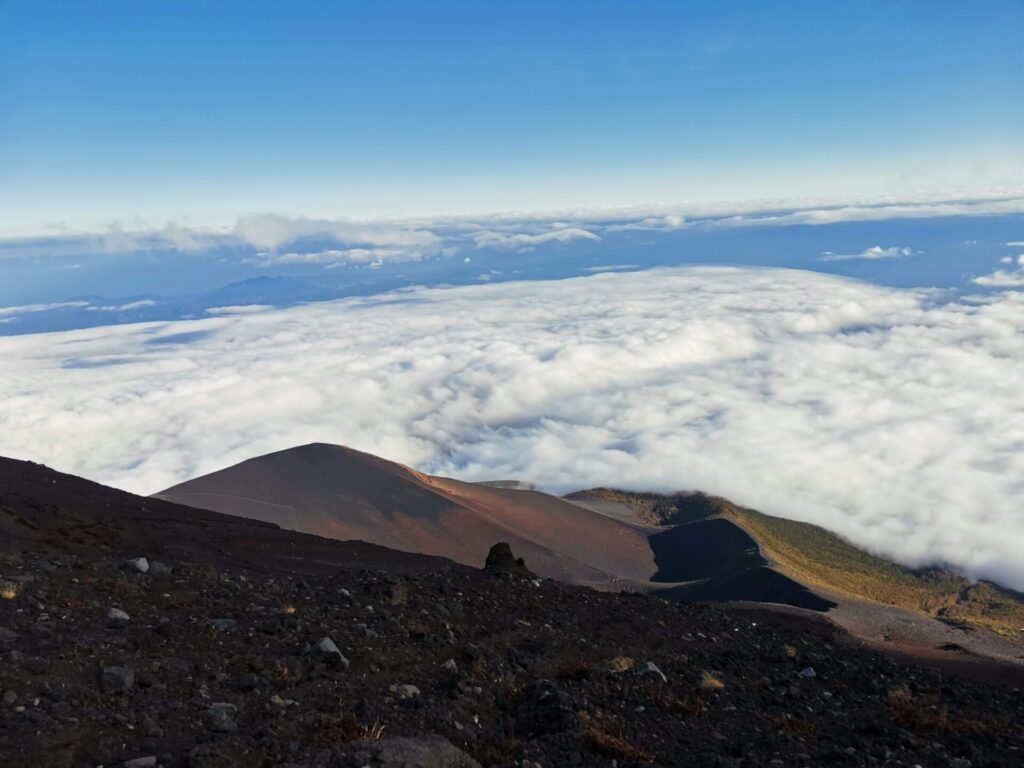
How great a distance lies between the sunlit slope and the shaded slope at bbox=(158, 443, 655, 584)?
12.8 metres

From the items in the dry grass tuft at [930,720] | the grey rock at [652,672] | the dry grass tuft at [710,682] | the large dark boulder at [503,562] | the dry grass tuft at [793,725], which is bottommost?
the large dark boulder at [503,562]

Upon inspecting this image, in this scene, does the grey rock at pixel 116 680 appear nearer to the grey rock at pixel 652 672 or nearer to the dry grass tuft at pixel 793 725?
the grey rock at pixel 652 672

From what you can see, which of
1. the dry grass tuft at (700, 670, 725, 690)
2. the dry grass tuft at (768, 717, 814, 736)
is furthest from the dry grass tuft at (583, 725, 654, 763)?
the dry grass tuft at (700, 670, 725, 690)

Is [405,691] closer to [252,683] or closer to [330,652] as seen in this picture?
[330,652]

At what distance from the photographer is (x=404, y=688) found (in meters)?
7.75

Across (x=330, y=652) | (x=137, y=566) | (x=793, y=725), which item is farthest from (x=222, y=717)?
(x=137, y=566)

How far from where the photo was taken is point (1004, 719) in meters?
10.4

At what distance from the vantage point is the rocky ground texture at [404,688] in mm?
6152

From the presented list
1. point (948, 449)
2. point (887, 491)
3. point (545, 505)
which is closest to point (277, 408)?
point (545, 505)

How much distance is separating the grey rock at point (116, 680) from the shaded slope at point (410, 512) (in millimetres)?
37763

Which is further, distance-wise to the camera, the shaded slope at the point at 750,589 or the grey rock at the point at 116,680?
the shaded slope at the point at 750,589

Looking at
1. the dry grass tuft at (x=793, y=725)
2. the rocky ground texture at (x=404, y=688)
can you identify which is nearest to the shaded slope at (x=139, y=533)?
the rocky ground texture at (x=404, y=688)

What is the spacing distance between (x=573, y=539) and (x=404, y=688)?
50.0 meters

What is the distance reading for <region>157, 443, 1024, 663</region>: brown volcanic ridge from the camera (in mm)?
44219
